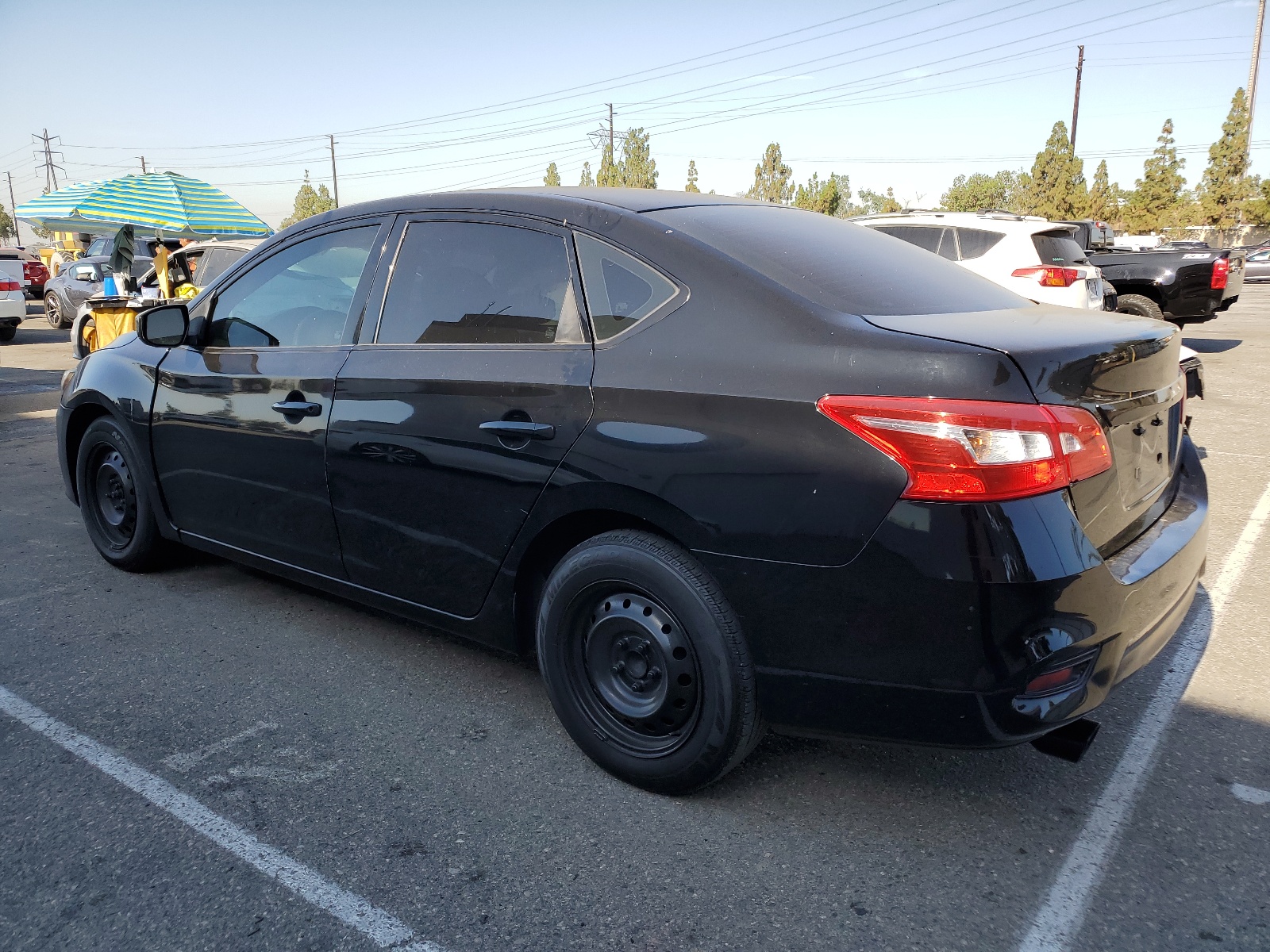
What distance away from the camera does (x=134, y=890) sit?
2273 mm

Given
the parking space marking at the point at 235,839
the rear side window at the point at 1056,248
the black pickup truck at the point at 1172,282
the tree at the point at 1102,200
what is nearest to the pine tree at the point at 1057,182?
the tree at the point at 1102,200

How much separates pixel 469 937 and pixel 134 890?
833mm

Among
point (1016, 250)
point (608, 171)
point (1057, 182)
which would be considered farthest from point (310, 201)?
point (1016, 250)

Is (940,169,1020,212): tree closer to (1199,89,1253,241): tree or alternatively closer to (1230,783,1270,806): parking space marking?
(1199,89,1253,241): tree

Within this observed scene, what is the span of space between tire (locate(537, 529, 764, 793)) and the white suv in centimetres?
758

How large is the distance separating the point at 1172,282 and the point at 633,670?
11715 millimetres

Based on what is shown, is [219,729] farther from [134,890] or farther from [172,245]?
[172,245]

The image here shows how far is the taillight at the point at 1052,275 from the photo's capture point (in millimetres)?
9141

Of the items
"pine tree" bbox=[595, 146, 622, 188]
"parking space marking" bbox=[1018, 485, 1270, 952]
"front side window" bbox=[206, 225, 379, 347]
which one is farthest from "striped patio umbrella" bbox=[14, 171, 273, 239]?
"pine tree" bbox=[595, 146, 622, 188]

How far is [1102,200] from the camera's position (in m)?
55.3

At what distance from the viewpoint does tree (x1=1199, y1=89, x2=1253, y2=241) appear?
48812 millimetres

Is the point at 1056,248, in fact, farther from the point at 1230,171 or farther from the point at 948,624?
the point at 1230,171

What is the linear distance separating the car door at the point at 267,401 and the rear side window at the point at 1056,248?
7.80m

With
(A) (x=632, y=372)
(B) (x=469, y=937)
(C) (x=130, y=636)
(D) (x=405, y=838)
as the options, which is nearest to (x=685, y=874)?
(B) (x=469, y=937)
